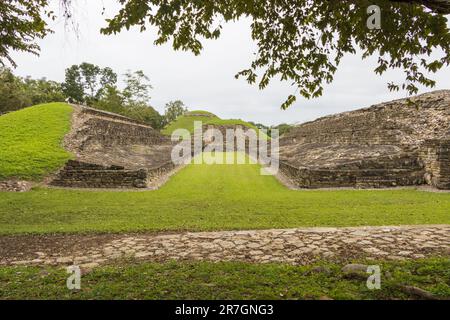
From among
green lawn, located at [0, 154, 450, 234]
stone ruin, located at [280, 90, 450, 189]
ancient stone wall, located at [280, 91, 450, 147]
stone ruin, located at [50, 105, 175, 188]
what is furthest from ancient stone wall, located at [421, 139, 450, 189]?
stone ruin, located at [50, 105, 175, 188]

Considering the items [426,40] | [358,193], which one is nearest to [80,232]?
[426,40]

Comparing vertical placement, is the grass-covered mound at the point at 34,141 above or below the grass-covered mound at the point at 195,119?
below

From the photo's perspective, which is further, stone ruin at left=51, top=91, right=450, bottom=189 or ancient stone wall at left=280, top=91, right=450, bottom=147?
ancient stone wall at left=280, top=91, right=450, bottom=147

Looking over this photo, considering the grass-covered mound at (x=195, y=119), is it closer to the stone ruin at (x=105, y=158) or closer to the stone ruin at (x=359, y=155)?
the stone ruin at (x=105, y=158)

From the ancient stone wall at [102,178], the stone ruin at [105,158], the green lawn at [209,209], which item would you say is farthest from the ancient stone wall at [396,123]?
the stone ruin at [105,158]

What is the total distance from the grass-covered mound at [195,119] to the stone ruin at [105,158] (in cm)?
2060

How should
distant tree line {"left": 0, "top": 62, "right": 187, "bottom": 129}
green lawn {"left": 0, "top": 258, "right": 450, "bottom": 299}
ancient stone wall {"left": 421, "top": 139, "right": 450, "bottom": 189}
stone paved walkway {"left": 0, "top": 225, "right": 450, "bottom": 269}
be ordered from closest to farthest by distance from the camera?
green lawn {"left": 0, "top": 258, "right": 450, "bottom": 299} → stone paved walkway {"left": 0, "top": 225, "right": 450, "bottom": 269} → ancient stone wall {"left": 421, "top": 139, "right": 450, "bottom": 189} → distant tree line {"left": 0, "top": 62, "right": 187, "bottom": 129}

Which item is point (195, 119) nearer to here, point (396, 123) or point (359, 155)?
point (396, 123)

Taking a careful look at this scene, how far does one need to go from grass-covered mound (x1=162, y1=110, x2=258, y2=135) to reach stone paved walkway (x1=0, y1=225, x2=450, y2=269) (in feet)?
133

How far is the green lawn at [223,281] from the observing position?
2969 millimetres

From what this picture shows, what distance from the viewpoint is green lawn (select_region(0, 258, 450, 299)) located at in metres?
2.97

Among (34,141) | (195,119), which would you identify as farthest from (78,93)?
(34,141)

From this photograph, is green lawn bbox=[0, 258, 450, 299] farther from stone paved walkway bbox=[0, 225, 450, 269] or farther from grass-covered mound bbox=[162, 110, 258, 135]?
grass-covered mound bbox=[162, 110, 258, 135]
